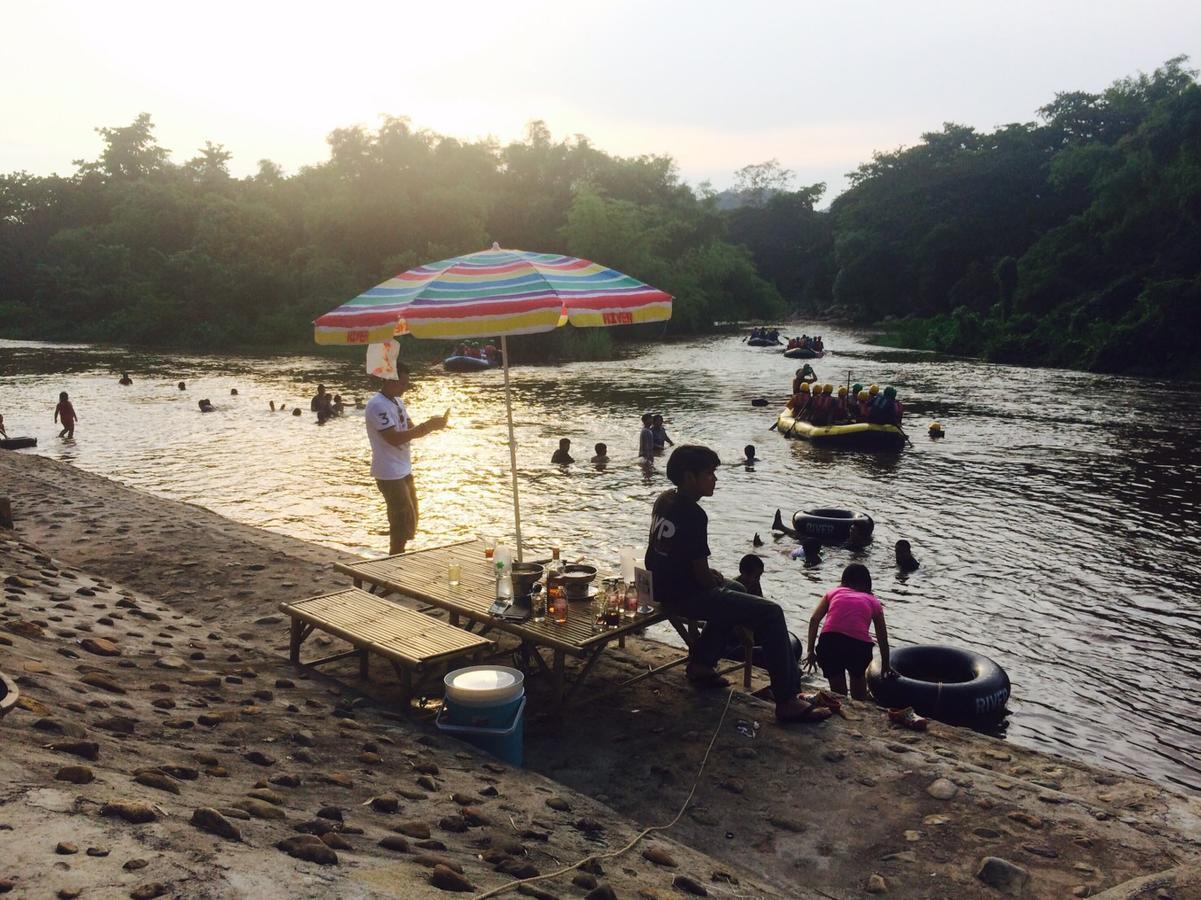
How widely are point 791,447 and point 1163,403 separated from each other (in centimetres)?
1820

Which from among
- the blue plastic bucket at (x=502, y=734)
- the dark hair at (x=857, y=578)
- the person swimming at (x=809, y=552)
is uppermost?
the dark hair at (x=857, y=578)

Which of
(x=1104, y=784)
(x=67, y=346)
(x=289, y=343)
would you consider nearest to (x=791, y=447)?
(x=1104, y=784)

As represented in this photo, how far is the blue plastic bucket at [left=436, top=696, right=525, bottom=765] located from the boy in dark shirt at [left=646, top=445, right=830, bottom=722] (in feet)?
4.66

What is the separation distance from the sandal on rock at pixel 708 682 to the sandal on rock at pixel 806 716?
2.26 ft

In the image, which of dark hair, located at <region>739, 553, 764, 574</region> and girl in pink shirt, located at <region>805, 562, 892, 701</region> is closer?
girl in pink shirt, located at <region>805, 562, 892, 701</region>

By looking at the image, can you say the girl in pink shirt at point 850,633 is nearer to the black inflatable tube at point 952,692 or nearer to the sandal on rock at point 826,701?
the black inflatable tube at point 952,692

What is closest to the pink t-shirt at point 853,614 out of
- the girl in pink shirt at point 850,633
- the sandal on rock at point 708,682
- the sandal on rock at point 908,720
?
the girl in pink shirt at point 850,633

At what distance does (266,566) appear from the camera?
9.98 meters

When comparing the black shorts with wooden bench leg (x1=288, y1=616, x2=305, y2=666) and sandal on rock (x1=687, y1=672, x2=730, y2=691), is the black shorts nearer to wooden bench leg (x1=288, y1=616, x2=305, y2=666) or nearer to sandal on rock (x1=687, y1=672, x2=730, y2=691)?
sandal on rock (x1=687, y1=672, x2=730, y2=691)

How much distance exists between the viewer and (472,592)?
7105 mm

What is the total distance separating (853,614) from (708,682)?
161 centimetres

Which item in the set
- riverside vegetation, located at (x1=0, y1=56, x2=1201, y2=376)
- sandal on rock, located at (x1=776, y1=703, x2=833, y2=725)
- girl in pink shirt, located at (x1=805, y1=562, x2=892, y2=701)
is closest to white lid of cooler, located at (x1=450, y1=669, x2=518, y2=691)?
sandal on rock, located at (x1=776, y1=703, x2=833, y2=725)

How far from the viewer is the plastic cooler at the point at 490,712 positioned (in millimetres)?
5750

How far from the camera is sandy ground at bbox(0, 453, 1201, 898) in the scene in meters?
3.71
